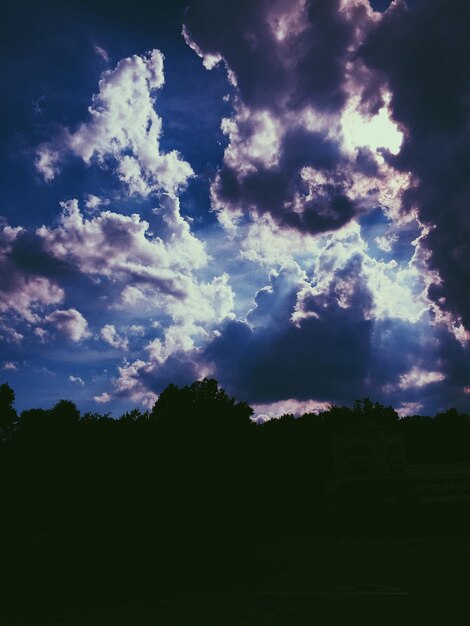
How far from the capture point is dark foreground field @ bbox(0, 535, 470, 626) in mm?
12984

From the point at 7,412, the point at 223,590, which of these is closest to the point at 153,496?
the point at 223,590

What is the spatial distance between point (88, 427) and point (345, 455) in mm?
23447

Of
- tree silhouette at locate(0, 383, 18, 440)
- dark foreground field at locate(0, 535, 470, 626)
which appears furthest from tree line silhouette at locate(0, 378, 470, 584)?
tree silhouette at locate(0, 383, 18, 440)

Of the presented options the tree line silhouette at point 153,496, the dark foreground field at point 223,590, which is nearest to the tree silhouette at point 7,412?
the tree line silhouette at point 153,496

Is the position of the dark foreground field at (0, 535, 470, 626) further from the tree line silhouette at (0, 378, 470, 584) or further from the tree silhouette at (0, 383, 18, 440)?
the tree silhouette at (0, 383, 18, 440)

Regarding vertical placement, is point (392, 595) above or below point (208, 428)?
below

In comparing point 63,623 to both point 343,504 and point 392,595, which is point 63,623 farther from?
point 343,504

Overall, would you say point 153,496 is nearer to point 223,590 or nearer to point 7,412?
point 223,590

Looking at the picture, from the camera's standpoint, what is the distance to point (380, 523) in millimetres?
45625

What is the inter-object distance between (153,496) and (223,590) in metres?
17.4

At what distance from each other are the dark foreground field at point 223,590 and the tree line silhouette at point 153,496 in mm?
123

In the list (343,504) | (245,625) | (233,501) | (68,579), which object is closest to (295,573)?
(233,501)

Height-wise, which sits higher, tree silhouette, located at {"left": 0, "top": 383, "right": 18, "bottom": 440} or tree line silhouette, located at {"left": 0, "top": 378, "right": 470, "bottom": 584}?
tree silhouette, located at {"left": 0, "top": 383, "right": 18, "bottom": 440}

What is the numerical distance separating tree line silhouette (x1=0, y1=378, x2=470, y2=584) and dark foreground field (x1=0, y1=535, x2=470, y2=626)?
123 millimetres
